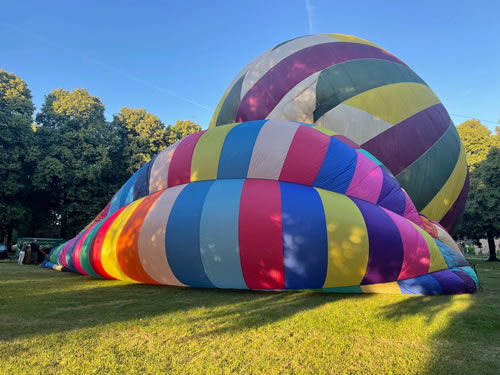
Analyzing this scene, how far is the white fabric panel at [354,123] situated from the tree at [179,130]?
18.5 meters

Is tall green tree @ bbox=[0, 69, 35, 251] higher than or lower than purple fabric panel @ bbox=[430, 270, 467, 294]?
higher

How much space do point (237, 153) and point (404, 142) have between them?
4.43 meters

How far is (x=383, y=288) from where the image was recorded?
214 inches

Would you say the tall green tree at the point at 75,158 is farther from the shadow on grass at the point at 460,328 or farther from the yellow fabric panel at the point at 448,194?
the shadow on grass at the point at 460,328

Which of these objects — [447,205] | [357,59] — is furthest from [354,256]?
[357,59]

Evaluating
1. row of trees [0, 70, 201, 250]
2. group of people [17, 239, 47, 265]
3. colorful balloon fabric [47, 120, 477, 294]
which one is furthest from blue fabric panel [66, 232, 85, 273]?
row of trees [0, 70, 201, 250]

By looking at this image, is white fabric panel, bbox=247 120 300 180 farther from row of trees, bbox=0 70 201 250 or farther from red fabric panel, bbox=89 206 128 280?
row of trees, bbox=0 70 201 250

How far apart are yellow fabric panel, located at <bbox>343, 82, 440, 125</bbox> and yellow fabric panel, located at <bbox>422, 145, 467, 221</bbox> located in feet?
6.33

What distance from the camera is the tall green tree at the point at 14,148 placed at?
18330 mm

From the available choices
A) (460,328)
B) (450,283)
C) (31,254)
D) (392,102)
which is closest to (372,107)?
(392,102)

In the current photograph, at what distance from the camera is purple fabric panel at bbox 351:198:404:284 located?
532 centimetres

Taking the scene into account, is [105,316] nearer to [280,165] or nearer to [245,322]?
[245,322]

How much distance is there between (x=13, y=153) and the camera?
18.8 meters

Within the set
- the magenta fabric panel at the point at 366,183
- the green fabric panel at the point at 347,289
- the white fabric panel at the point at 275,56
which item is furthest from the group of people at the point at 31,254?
the magenta fabric panel at the point at 366,183
